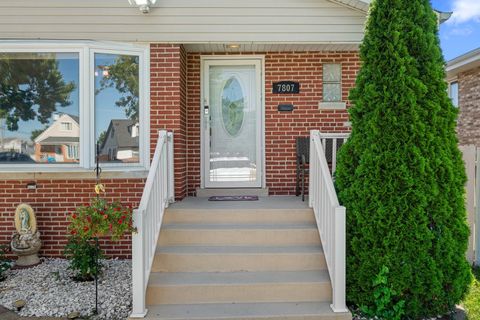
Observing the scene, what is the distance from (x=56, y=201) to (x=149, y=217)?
2.06 metres

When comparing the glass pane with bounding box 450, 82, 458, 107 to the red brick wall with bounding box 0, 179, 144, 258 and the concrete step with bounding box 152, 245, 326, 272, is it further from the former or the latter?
the red brick wall with bounding box 0, 179, 144, 258

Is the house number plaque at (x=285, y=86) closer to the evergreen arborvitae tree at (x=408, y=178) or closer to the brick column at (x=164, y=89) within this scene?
the brick column at (x=164, y=89)

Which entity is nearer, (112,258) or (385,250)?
(385,250)

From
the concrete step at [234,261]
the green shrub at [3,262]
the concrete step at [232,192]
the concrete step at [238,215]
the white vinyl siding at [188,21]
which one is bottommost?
the green shrub at [3,262]

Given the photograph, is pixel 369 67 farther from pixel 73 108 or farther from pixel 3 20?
pixel 3 20

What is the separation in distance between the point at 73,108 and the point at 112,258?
81.7 inches

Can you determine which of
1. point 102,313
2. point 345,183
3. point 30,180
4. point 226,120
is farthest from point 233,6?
point 102,313

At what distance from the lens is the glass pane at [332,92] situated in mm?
5922

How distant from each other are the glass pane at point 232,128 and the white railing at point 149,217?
47.3 inches

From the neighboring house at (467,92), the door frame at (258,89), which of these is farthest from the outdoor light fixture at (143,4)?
the neighboring house at (467,92)

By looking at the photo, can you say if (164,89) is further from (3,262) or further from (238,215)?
Result: (3,262)

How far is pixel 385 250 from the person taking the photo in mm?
3553

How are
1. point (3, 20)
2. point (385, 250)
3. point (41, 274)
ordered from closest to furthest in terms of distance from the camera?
point (385, 250) → point (41, 274) → point (3, 20)

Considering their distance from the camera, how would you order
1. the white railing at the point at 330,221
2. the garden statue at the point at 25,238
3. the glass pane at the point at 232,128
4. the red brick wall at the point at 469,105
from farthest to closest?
the red brick wall at the point at 469,105, the glass pane at the point at 232,128, the garden statue at the point at 25,238, the white railing at the point at 330,221
